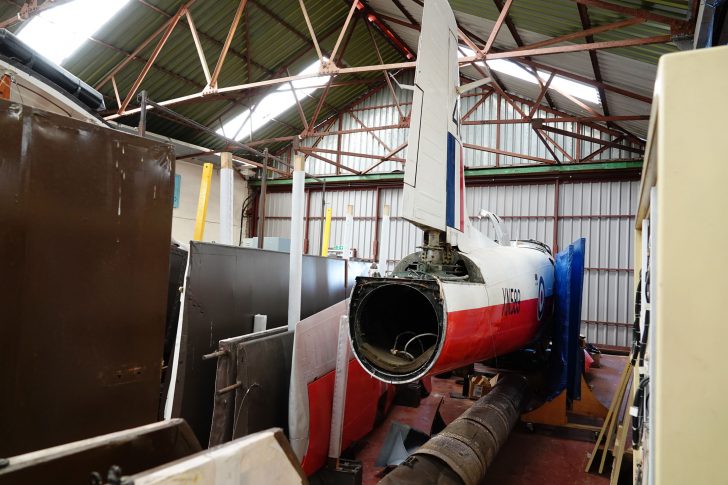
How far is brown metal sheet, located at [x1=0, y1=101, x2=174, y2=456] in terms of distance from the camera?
1.56m

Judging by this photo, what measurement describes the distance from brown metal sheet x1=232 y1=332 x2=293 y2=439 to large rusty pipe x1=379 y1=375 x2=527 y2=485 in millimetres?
1114

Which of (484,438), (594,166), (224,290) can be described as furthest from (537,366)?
(594,166)

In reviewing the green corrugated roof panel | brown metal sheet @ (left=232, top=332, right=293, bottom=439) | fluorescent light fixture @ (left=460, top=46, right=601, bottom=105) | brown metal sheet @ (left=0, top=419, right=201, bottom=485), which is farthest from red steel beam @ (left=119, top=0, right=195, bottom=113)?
brown metal sheet @ (left=0, top=419, right=201, bottom=485)

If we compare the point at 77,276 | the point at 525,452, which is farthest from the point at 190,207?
the point at 77,276

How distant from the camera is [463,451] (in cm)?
310

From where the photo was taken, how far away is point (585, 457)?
181 inches

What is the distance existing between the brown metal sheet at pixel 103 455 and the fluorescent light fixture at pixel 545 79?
10509 millimetres

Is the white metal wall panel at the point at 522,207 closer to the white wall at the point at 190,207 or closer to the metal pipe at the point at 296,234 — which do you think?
the white wall at the point at 190,207

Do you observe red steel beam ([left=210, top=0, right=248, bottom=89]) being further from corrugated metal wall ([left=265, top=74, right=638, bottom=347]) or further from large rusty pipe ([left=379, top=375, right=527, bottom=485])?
large rusty pipe ([left=379, top=375, right=527, bottom=485])

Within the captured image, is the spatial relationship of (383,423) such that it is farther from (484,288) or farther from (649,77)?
(649,77)

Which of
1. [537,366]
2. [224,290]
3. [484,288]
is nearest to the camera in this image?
[484,288]

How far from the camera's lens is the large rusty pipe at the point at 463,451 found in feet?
9.25

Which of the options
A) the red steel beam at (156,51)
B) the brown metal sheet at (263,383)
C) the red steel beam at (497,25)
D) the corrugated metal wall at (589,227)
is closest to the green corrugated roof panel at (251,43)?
the red steel beam at (156,51)

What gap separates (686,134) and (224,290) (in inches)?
138
